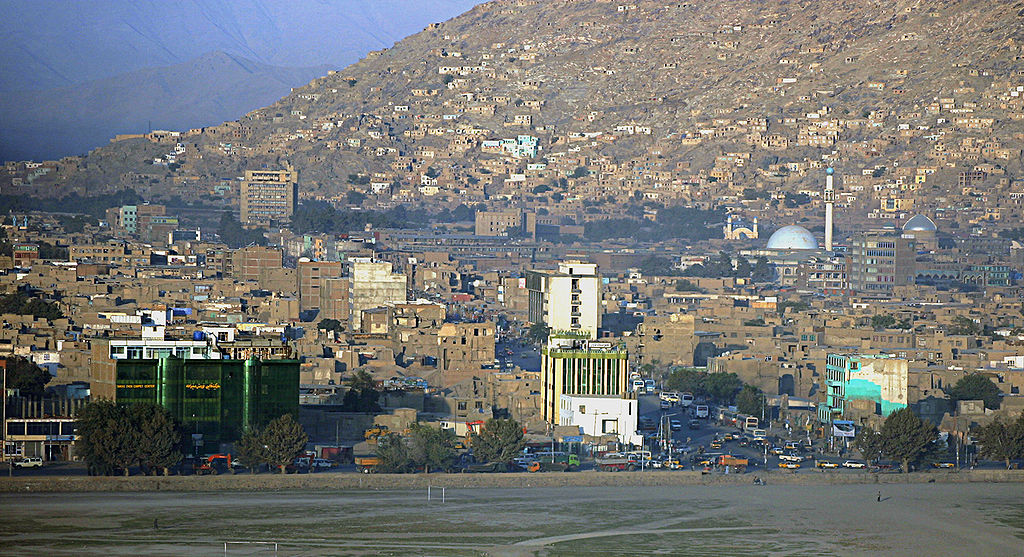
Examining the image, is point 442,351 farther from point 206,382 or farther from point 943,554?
point 943,554

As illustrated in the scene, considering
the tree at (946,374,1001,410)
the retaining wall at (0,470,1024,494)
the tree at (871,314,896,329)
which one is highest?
the tree at (871,314,896,329)

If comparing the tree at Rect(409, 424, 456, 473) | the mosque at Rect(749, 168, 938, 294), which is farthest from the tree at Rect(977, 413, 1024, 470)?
the mosque at Rect(749, 168, 938, 294)

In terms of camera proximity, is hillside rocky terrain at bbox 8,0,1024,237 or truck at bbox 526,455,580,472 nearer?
truck at bbox 526,455,580,472

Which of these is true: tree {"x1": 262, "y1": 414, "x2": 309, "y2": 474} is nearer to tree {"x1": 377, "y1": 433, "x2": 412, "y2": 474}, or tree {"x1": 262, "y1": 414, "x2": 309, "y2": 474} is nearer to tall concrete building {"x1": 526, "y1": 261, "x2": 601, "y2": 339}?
tree {"x1": 377, "y1": 433, "x2": 412, "y2": 474}

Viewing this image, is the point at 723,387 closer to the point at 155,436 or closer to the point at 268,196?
the point at 155,436

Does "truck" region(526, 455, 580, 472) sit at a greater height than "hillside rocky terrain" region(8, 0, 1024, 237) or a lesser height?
lesser

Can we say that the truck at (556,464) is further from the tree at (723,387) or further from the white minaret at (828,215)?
the white minaret at (828,215)

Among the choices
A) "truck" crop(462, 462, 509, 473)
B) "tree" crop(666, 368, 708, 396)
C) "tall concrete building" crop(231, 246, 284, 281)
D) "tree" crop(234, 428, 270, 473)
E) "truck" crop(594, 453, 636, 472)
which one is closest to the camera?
"tree" crop(234, 428, 270, 473)
